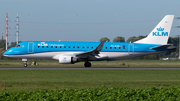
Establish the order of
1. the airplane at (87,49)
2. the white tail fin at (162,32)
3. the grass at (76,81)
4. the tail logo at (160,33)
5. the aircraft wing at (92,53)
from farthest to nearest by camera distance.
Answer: the tail logo at (160,33), the white tail fin at (162,32), the airplane at (87,49), the aircraft wing at (92,53), the grass at (76,81)

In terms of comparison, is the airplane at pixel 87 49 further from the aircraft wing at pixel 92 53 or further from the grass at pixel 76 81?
the grass at pixel 76 81

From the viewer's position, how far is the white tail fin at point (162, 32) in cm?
4688

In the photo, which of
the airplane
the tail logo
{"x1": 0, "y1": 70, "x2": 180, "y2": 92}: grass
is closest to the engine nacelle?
the airplane

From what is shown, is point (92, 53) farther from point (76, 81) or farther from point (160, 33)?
point (76, 81)

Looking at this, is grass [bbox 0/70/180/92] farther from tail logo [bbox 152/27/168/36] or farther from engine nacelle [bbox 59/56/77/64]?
tail logo [bbox 152/27/168/36]

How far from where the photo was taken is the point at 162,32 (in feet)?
155

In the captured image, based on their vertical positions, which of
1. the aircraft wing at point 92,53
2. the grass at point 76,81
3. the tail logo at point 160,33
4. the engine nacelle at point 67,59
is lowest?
the grass at point 76,81

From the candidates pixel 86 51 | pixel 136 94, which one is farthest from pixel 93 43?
pixel 136 94

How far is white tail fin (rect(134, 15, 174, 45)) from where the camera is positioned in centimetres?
4688

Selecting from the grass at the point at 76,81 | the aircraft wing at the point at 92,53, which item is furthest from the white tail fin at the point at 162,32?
the grass at the point at 76,81

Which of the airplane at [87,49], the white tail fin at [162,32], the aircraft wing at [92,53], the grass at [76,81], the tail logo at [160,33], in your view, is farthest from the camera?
the tail logo at [160,33]

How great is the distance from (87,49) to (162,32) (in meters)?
12.4

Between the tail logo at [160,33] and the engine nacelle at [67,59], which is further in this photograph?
the tail logo at [160,33]

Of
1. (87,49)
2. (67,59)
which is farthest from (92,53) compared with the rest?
(67,59)
